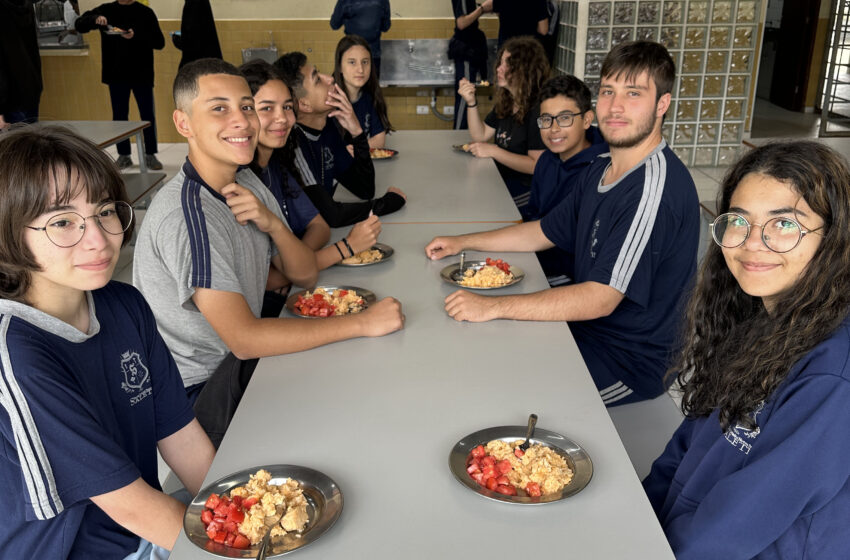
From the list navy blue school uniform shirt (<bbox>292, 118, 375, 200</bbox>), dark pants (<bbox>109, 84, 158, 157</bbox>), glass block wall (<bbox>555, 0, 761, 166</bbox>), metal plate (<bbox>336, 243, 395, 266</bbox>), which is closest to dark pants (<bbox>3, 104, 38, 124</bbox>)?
dark pants (<bbox>109, 84, 158, 157</bbox>)

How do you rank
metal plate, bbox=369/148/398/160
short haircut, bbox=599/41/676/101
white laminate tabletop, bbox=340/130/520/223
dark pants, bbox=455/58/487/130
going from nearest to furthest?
short haircut, bbox=599/41/676/101 < white laminate tabletop, bbox=340/130/520/223 < metal plate, bbox=369/148/398/160 < dark pants, bbox=455/58/487/130

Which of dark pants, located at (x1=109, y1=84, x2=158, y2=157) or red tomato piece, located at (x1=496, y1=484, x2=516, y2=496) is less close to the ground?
dark pants, located at (x1=109, y1=84, x2=158, y2=157)

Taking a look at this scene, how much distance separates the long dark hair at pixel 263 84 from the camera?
262 cm

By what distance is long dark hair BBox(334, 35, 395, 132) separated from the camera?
13.4 ft

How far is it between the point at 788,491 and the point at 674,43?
18.6ft

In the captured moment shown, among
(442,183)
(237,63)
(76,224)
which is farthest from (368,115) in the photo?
(237,63)

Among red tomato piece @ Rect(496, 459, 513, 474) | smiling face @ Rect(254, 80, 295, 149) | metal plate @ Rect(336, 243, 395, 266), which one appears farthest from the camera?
A: smiling face @ Rect(254, 80, 295, 149)

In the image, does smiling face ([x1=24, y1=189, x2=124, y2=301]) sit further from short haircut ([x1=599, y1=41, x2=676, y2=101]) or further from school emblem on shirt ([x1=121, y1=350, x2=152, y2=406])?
short haircut ([x1=599, y1=41, x2=676, y2=101])

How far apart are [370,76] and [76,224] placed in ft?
10.7

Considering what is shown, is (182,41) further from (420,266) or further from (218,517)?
(218,517)

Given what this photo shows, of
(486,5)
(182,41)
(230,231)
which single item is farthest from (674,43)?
(230,231)

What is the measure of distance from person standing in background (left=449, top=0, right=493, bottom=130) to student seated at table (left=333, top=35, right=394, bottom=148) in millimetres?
2492

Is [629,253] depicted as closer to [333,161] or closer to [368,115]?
[333,161]

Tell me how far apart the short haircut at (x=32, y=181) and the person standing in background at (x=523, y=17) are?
5.73 m
